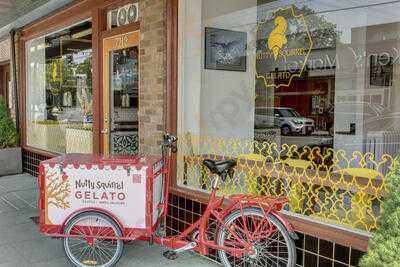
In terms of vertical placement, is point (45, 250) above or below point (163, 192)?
below

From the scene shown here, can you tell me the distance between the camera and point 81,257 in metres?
3.95

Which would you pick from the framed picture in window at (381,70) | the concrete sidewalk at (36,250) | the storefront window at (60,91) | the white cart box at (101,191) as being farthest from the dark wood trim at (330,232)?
the storefront window at (60,91)

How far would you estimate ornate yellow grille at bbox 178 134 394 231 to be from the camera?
10.6 feet

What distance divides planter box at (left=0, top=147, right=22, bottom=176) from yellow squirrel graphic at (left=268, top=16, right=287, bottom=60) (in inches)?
219

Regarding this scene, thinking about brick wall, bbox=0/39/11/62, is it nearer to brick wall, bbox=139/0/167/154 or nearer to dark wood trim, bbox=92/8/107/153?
dark wood trim, bbox=92/8/107/153

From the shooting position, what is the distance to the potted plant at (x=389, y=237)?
215 centimetres

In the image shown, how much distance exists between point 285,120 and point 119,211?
387 centimetres

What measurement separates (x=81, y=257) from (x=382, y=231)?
8.63ft

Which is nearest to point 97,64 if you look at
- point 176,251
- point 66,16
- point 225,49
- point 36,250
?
point 66,16

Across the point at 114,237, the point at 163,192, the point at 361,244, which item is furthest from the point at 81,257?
the point at 361,244

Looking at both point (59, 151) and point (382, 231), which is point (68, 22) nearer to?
point (59, 151)

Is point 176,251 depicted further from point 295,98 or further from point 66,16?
point 66,16

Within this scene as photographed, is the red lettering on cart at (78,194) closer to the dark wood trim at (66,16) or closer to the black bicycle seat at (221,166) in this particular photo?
the black bicycle seat at (221,166)

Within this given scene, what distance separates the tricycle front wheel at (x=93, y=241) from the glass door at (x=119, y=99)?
2062mm
